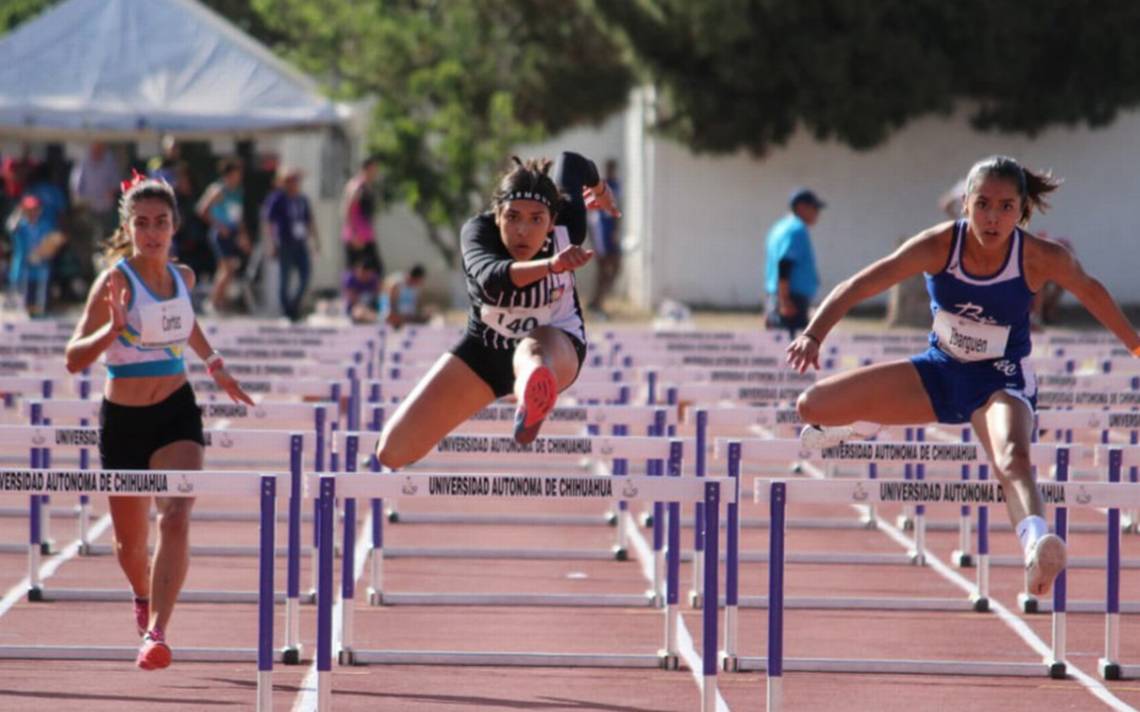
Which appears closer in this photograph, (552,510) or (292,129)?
(552,510)

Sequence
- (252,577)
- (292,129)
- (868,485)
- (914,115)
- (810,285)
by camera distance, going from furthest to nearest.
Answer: (914,115)
(292,129)
(810,285)
(252,577)
(868,485)

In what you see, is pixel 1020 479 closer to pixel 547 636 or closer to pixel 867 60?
pixel 547 636

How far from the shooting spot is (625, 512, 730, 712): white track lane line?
807 cm

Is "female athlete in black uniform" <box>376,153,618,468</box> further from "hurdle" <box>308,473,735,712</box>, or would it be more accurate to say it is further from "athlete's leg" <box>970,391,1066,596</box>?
"athlete's leg" <box>970,391,1066,596</box>

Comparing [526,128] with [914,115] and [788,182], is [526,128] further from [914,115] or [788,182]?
[914,115]

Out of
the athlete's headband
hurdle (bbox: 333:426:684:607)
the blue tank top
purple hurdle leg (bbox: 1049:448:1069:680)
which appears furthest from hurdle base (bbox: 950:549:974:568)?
the athlete's headband

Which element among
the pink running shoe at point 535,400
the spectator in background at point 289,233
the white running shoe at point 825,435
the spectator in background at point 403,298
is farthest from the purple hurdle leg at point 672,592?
the spectator in background at point 289,233

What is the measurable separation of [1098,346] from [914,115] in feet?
38.8

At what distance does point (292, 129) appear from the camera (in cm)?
2531

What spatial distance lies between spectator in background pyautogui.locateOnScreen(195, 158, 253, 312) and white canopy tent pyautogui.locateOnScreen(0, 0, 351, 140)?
2.35 ft

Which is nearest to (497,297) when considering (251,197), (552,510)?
(552,510)

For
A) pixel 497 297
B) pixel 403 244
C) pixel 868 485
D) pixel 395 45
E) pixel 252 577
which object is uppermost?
pixel 395 45

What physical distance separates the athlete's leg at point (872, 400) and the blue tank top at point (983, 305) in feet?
0.70

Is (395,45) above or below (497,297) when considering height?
above
